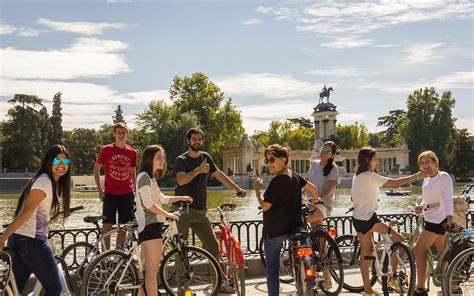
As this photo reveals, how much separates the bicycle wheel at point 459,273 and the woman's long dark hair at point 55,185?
4075mm

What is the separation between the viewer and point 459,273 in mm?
6238

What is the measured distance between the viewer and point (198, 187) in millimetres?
7637

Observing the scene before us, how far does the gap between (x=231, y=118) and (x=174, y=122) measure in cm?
1306

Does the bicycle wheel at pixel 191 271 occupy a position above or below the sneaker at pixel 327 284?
above

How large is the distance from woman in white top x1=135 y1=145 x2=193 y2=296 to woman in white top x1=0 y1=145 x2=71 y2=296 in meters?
0.94

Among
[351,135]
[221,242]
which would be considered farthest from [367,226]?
[351,135]

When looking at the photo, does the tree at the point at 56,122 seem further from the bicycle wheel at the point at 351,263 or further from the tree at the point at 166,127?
the bicycle wheel at the point at 351,263

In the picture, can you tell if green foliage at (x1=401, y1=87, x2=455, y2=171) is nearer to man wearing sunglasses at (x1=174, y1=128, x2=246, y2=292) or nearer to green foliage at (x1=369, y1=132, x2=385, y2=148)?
green foliage at (x1=369, y1=132, x2=385, y2=148)

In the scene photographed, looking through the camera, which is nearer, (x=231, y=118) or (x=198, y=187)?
(x=198, y=187)

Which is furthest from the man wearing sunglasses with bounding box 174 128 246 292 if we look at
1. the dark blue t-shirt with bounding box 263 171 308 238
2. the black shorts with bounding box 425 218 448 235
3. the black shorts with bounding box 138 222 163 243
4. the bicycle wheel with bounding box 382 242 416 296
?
the black shorts with bounding box 425 218 448 235

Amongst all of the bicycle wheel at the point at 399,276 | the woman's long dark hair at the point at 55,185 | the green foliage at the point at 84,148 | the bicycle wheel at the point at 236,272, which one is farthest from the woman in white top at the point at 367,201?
the green foliage at the point at 84,148

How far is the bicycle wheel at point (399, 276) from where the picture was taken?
674 cm

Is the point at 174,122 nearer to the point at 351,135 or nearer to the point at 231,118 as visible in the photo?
the point at 231,118

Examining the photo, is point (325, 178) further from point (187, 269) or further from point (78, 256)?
point (78, 256)
